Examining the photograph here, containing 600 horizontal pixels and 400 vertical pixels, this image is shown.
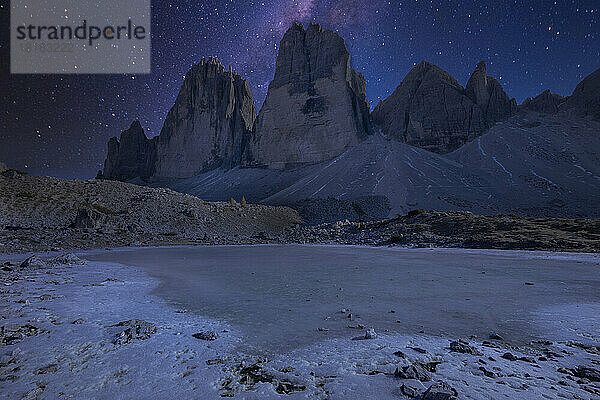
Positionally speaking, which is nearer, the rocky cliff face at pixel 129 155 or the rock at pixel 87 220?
the rock at pixel 87 220

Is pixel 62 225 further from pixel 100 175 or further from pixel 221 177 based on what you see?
pixel 100 175

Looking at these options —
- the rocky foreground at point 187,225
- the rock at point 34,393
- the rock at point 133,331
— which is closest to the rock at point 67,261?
the rocky foreground at point 187,225

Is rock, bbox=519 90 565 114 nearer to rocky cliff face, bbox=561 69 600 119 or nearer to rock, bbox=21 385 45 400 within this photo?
rocky cliff face, bbox=561 69 600 119

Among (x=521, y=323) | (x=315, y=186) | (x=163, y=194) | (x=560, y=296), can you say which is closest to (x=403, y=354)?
(x=521, y=323)

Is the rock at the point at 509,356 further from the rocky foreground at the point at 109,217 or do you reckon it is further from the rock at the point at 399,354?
the rocky foreground at the point at 109,217

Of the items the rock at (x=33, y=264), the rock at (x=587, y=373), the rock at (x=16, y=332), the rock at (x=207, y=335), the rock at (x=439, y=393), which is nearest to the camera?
the rock at (x=439, y=393)

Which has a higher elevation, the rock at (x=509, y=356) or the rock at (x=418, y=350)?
the rock at (x=509, y=356)
